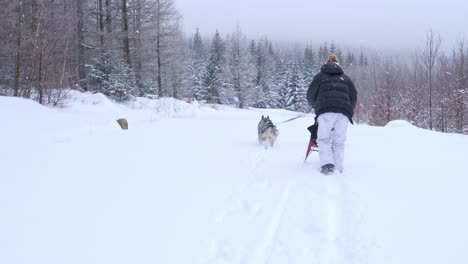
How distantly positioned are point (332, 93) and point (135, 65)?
2066 centimetres

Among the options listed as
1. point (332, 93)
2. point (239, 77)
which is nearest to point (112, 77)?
point (332, 93)

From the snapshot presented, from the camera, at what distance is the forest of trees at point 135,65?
13320 mm

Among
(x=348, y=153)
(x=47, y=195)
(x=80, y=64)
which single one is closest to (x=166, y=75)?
(x=80, y=64)

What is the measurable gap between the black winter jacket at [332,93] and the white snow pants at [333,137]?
11 cm

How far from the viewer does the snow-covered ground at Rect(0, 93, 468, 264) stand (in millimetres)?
2930

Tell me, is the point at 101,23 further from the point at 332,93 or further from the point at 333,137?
the point at 333,137

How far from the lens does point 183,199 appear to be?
4.07 meters

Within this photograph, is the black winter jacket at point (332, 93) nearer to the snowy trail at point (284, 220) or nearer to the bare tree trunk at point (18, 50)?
the snowy trail at point (284, 220)

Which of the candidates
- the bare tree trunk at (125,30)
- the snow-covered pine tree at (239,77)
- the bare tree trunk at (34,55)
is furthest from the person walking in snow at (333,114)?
the snow-covered pine tree at (239,77)

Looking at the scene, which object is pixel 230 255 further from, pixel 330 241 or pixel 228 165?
pixel 228 165

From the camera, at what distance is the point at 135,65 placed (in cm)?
2428

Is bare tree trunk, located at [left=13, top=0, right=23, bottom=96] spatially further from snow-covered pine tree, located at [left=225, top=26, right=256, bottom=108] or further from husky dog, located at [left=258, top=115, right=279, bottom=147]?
snow-covered pine tree, located at [left=225, top=26, right=256, bottom=108]

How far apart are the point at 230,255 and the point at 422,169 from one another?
4028mm

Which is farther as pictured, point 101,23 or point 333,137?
point 101,23
